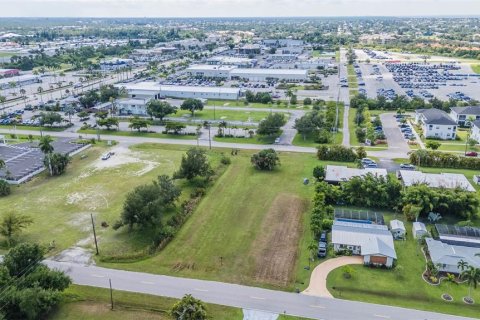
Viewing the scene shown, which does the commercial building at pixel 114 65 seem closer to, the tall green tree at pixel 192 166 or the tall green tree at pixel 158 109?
the tall green tree at pixel 158 109

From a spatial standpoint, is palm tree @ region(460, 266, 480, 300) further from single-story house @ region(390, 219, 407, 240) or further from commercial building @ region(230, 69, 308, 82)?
commercial building @ region(230, 69, 308, 82)

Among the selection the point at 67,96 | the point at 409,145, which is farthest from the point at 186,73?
the point at 409,145

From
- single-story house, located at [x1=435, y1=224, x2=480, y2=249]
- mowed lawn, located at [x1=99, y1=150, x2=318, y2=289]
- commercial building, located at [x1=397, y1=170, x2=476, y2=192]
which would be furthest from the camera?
commercial building, located at [x1=397, y1=170, x2=476, y2=192]

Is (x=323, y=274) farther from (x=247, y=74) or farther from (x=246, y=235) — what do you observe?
(x=247, y=74)

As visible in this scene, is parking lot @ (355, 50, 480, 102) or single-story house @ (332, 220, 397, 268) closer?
single-story house @ (332, 220, 397, 268)

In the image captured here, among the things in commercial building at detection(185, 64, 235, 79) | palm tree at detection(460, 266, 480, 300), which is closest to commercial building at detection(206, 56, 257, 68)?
commercial building at detection(185, 64, 235, 79)

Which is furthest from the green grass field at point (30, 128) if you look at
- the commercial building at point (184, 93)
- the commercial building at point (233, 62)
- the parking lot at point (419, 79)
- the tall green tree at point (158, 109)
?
the commercial building at point (233, 62)
